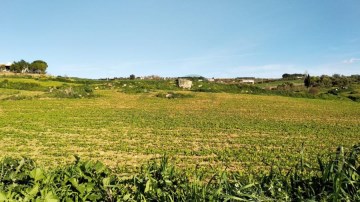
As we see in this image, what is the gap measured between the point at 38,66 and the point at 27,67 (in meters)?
4.63

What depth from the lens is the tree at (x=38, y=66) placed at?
11888 centimetres

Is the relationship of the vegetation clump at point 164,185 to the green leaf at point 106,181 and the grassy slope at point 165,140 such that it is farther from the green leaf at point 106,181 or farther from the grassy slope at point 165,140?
the grassy slope at point 165,140

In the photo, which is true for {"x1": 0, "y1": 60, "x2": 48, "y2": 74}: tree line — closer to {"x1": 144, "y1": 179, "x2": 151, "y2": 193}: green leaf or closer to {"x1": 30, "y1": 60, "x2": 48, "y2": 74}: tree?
{"x1": 30, "y1": 60, "x2": 48, "y2": 74}: tree

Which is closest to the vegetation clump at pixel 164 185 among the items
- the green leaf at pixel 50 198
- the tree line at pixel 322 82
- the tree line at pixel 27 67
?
the green leaf at pixel 50 198

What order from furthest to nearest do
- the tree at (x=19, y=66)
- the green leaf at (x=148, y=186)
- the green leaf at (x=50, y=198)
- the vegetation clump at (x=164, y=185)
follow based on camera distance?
the tree at (x=19, y=66) < the green leaf at (x=148, y=186) < the vegetation clump at (x=164, y=185) < the green leaf at (x=50, y=198)

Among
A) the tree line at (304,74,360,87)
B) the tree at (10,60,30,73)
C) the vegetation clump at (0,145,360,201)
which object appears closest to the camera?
the vegetation clump at (0,145,360,201)

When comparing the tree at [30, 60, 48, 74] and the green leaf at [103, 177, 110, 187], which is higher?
the tree at [30, 60, 48, 74]

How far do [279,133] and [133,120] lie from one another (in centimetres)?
1042

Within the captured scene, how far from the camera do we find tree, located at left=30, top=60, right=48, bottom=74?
390 ft

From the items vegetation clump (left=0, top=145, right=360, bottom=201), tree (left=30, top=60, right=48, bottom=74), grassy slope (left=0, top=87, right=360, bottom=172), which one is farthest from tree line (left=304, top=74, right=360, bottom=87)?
tree (left=30, top=60, right=48, bottom=74)

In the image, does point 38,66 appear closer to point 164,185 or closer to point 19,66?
point 19,66

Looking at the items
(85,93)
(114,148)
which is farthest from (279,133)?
(85,93)

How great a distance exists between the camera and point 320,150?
46.9ft

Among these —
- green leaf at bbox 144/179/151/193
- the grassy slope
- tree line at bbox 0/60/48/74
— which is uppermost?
tree line at bbox 0/60/48/74
